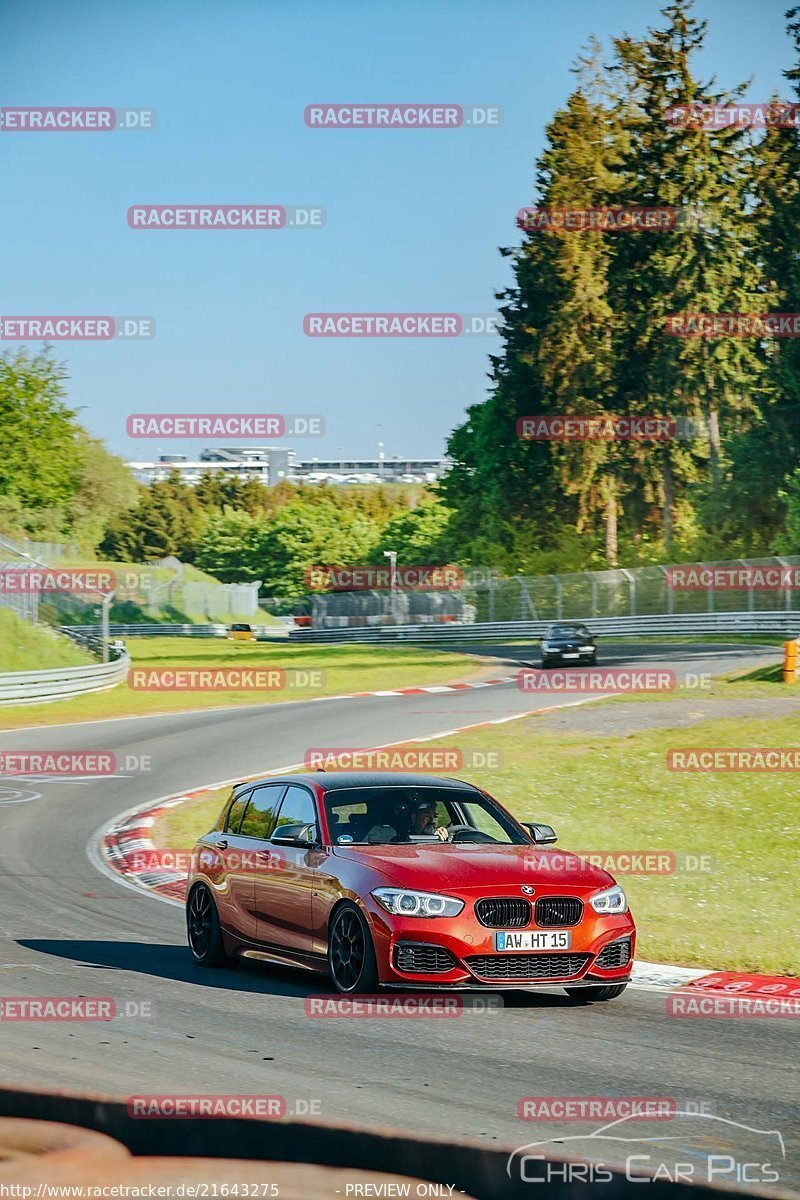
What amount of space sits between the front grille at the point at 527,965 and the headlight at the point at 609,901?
32cm

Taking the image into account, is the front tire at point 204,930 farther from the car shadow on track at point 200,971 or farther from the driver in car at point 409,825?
the driver in car at point 409,825

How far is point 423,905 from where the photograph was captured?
923cm

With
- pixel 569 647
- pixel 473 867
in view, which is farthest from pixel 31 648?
pixel 473 867

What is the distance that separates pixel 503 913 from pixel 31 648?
42.6m

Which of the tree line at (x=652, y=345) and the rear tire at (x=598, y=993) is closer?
the rear tire at (x=598, y=993)

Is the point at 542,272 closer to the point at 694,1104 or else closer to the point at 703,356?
the point at 703,356

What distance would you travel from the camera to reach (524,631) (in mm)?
68375

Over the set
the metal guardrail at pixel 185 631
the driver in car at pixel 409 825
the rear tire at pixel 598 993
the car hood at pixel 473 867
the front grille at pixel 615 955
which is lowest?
the metal guardrail at pixel 185 631

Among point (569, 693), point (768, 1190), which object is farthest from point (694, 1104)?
point (569, 693)

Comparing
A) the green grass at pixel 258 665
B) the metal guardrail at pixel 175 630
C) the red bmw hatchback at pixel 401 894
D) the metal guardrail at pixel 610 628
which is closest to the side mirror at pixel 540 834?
the red bmw hatchback at pixel 401 894

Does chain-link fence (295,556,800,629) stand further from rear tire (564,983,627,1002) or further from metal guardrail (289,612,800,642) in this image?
rear tire (564,983,627,1002)

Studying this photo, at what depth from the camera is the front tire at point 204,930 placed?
11250mm

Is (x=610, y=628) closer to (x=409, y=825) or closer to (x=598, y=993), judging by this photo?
(x=409, y=825)

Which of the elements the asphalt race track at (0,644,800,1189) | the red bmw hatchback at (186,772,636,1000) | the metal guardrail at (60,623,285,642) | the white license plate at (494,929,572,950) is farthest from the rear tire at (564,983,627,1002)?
the metal guardrail at (60,623,285,642)
